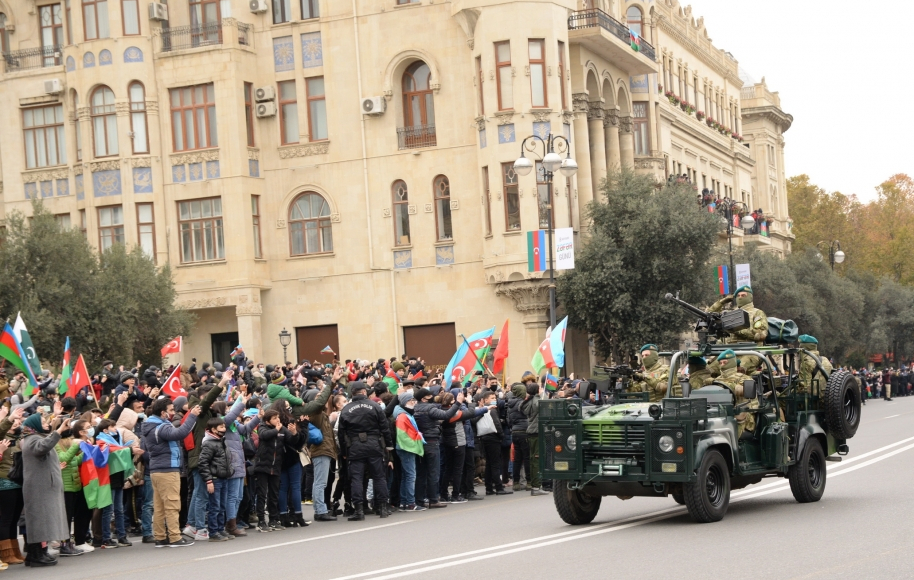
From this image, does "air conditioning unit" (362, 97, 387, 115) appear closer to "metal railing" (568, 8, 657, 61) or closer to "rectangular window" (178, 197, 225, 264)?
"rectangular window" (178, 197, 225, 264)

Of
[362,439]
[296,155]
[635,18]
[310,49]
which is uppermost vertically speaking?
[635,18]

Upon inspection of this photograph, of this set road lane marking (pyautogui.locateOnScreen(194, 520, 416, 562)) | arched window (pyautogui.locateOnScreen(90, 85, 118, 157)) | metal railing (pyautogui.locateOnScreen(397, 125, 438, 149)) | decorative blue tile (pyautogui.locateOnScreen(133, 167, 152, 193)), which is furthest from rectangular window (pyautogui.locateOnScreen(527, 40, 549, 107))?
road lane marking (pyautogui.locateOnScreen(194, 520, 416, 562))

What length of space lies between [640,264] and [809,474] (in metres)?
28.5

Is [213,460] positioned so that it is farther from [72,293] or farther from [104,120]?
[104,120]

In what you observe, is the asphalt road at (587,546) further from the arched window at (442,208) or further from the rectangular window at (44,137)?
the rectangular window at (44,137)

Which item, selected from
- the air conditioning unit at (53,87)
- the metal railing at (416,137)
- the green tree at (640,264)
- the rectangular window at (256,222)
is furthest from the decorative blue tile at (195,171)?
the green tree at (640,264)

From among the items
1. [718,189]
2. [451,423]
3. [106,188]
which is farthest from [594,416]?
[718,189]

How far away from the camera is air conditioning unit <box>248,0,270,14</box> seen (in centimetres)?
4859

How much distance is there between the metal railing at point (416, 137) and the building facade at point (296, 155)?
0.07 meters

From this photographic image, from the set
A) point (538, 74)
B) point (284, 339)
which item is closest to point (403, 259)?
point (284, 339)

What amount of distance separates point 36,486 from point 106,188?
34.4 meters

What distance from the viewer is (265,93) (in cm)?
4866

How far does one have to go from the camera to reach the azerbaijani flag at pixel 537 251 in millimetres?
37500

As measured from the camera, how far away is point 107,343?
40.5 meters
